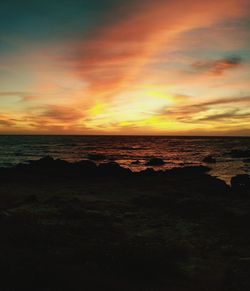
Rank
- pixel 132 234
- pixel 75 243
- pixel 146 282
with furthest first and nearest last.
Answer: pixel 132 234 → pixel 75 243 → pixel 146 282

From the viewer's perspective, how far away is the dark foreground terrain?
28.8 feet

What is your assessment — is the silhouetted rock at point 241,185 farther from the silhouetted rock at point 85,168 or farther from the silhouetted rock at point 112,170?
the silhouetted rock at point 85,168

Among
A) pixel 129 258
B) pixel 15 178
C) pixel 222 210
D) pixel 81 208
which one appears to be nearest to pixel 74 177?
pixel 15 178

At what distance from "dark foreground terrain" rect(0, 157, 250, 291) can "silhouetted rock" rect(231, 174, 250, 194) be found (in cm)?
23

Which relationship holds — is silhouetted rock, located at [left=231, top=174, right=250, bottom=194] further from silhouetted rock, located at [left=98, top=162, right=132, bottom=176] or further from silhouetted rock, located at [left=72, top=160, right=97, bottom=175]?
silhouetted rock, located at [left=72, top=160, right=97, bottom=175]

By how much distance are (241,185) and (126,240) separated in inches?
651

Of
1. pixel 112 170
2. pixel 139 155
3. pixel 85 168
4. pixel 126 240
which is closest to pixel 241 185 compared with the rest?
pixel 112 170

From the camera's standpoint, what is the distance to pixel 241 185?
85.7 ft

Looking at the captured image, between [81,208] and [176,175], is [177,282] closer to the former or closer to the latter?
[81,208]

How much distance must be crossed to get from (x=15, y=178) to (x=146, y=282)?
2389 cm

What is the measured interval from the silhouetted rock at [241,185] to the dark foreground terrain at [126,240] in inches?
9.0

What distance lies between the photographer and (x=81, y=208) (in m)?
17.4

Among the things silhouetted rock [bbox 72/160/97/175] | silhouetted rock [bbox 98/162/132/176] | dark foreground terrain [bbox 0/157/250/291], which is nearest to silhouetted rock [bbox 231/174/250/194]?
dark foreground terrain [bbox 0/157/250/291]

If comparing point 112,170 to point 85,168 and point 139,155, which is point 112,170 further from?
point 139,155
